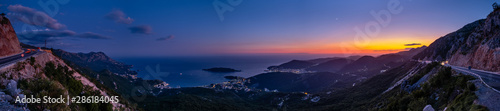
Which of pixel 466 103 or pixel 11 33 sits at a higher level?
pixel 11 33

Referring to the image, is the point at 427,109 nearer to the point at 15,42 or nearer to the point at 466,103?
the point at 466,103

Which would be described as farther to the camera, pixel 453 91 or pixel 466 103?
pixel 453 91

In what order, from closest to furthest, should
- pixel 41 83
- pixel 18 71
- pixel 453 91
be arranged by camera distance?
pixel 41 83 < pixel 18 71 < pixel 453 91

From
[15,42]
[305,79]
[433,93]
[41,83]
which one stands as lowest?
[305,79]

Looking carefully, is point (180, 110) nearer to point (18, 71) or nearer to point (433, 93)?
point (18, 71)

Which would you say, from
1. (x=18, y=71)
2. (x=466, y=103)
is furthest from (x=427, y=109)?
(x=18, y=71)

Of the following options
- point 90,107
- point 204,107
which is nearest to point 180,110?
point 204,107

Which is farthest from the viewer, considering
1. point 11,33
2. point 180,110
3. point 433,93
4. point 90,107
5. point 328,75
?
point 328,75
